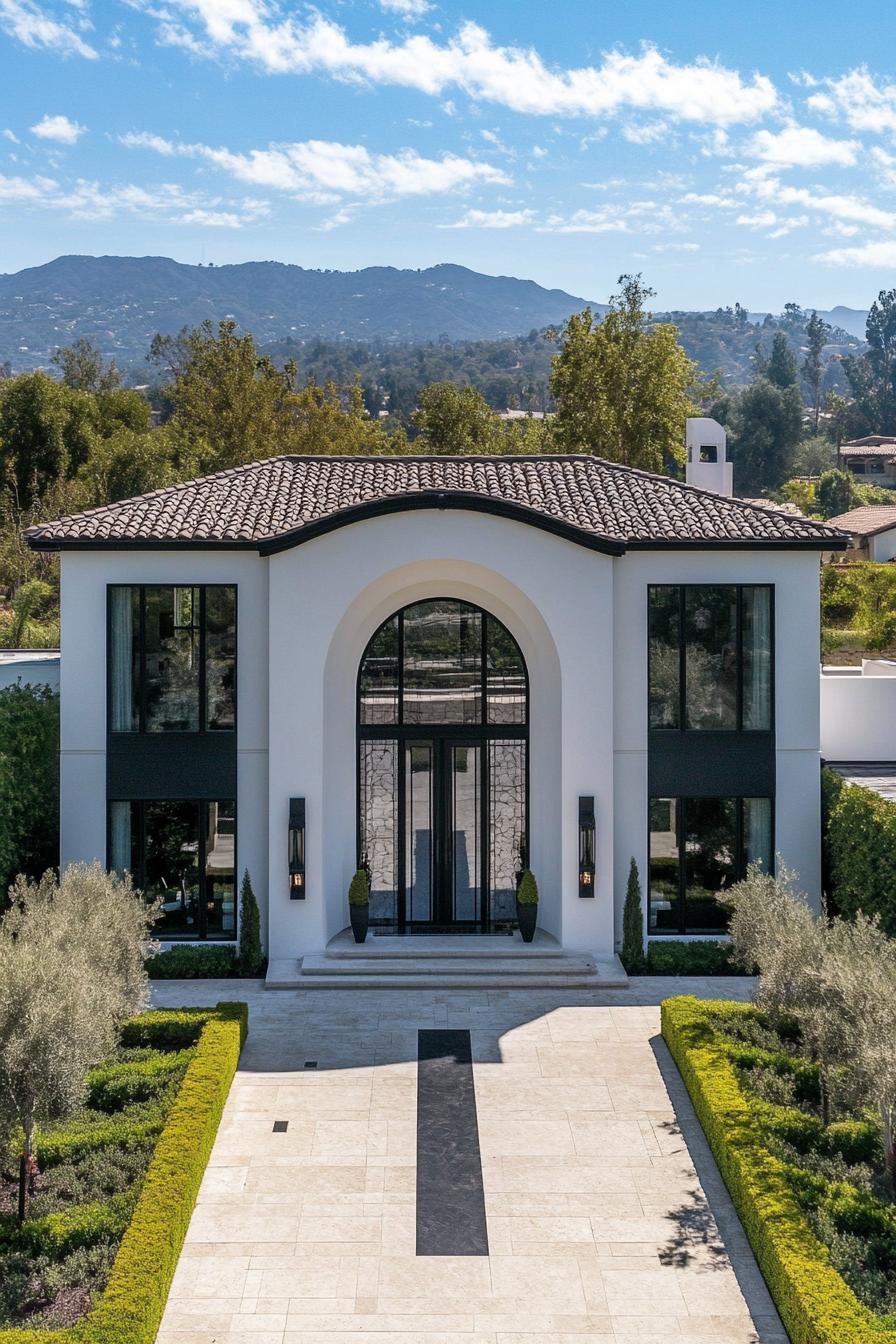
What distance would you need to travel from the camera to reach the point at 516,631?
70.9 ft

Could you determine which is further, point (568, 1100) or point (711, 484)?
point (711, 484)

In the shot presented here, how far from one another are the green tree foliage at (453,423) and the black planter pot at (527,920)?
45138 millimetres

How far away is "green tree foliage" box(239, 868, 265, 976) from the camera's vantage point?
65.9ft

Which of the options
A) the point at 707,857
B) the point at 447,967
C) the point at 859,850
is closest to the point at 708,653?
the point at 707,857

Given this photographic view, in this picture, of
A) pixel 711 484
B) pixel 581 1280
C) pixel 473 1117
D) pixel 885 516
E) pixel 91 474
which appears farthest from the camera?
pixel 885 516

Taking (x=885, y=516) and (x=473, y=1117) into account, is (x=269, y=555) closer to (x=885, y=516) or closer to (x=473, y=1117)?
(x=473, y=1117)

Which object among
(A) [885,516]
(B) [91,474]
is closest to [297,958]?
(B) [91,474]

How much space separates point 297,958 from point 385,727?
411 cm

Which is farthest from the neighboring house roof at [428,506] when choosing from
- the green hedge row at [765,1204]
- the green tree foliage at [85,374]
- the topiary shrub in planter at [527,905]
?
the green tree foliage at [85,374]

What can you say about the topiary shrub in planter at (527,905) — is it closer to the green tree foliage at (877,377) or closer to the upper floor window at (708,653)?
the upper floor window at (708,653)

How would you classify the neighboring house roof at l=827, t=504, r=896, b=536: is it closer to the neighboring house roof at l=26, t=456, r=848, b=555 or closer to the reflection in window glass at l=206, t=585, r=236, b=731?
the neighboring house roof at l=26, t=456, r=848, b=555

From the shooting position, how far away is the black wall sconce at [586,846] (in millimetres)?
20109

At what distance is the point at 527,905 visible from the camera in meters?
20.6

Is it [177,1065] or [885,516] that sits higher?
[885,516]
